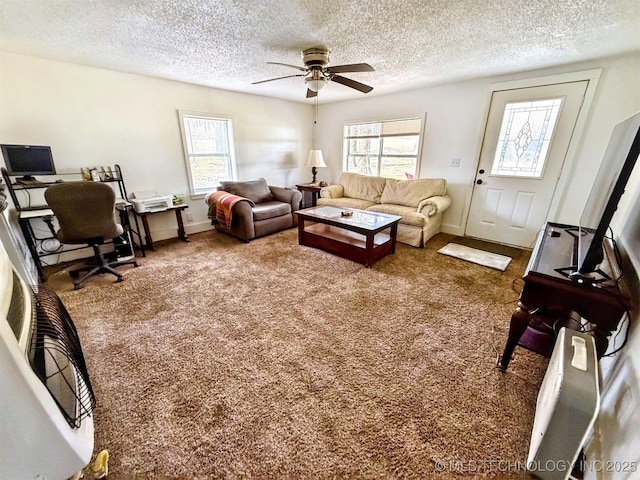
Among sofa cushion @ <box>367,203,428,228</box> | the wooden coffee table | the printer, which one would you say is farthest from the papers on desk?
sofa cushion @ <box>367,203,428,228</box>

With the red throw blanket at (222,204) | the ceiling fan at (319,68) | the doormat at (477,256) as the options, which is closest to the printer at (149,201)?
the red throw blanket at (222,204)

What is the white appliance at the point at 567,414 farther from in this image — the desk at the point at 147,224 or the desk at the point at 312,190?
the desk at the point at 312,190

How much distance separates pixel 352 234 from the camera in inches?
134

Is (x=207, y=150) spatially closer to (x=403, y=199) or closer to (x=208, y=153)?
(x=208, y=153)

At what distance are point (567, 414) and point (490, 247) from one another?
3.00m

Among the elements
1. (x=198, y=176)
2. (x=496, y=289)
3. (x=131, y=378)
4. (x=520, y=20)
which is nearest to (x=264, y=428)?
(x=131, y=378)

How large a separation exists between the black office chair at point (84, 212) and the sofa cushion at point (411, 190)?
3.64m

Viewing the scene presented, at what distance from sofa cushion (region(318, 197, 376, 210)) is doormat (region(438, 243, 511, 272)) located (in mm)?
1392

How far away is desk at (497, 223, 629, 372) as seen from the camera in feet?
3.74

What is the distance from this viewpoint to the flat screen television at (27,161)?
7.66ft

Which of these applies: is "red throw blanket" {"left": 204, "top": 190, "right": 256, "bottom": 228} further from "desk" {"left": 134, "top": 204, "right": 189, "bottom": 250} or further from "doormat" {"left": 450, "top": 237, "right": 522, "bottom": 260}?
"doormat" {"left": 450, "top": 237, "right": 522, "bottom": 260}

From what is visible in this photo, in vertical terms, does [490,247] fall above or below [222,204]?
below

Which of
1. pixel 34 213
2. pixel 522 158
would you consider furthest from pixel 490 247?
pixel 34 213

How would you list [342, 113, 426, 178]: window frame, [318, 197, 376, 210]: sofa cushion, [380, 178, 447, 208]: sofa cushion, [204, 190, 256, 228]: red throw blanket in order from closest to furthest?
[204, 190, 256, 228]: red throw blanket
[380, 178, 447, 208]: sofa cushion
[342, 113, 426, 178]: window frame
[318, 197, 376, 210]: sofa cushion
